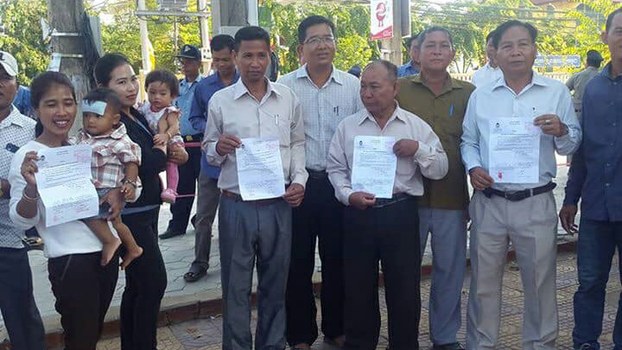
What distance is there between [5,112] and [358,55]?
78.8ft

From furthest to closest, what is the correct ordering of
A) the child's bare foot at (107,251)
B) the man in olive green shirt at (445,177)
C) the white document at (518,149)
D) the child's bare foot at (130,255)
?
the man in olive green shirt at (445,177) → the white document at (518,149) → the child's bare foot at (130,255) → the child's bare foot at (107,251)

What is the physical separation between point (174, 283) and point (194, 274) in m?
0.19

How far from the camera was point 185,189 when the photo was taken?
22.2 feet

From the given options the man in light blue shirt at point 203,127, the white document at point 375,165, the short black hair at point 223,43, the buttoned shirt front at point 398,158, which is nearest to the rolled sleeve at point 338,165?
the buttoned shirt front at point 398,158

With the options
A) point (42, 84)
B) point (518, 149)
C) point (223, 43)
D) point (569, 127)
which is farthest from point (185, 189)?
point (569, 127)

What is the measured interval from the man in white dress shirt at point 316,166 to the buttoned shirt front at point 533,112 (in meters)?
0.80

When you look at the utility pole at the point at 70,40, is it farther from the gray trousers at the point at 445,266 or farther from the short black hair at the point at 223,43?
the gray trousers at the point at 445,266

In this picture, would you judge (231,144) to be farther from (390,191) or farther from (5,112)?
(5,112)

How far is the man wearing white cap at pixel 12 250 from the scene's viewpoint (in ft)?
10.0

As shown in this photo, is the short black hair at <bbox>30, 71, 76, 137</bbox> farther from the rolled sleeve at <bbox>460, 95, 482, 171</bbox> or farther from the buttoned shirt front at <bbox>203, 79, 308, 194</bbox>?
the rolled sleeve at <bbox>460, 95, 482, 171</bbox>

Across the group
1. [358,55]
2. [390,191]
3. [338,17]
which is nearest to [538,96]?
[390,191]

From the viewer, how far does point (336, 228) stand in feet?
13.2

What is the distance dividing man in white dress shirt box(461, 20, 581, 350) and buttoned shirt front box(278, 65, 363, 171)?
2.50 ft

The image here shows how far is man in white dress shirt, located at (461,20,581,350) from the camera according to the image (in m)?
3.56
